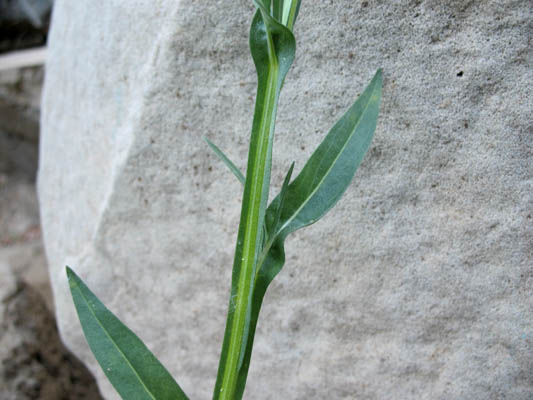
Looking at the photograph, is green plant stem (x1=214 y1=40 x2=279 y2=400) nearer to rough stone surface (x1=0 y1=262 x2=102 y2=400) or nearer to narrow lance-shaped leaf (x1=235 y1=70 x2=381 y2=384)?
narrow lance-shaped leaf (x1=235 y1=70 x2=381 y2=384)

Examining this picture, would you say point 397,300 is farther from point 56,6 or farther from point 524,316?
point 56,6

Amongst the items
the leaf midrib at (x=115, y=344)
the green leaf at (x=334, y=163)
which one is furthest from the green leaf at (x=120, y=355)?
the green leaf at (x=334, y=163)

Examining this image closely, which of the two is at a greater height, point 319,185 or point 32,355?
point 319,185

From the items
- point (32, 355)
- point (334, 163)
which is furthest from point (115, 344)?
point (32, 355)

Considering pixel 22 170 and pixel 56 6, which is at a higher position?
pixel 56 6

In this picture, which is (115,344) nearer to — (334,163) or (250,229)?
(250,229)

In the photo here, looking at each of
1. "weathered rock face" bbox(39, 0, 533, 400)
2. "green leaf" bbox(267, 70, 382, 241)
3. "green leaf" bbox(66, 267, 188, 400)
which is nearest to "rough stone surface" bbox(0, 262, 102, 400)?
"weathered rock face" bbox(39, 0, 533, 400)

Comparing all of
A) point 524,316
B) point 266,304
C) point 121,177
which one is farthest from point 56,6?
point 524,316
